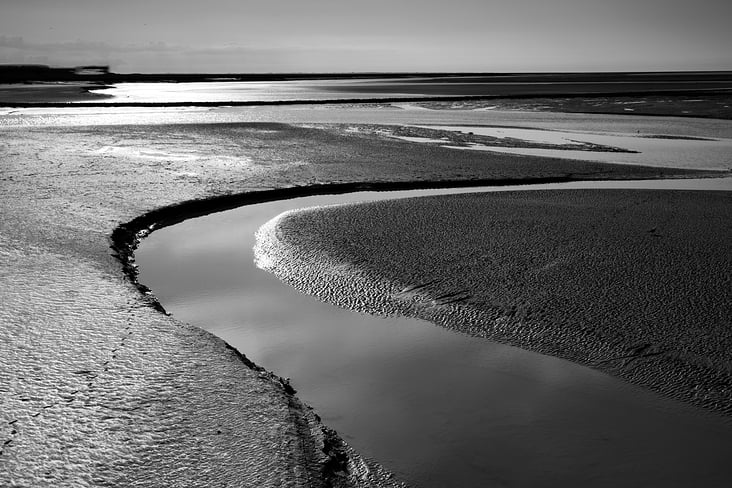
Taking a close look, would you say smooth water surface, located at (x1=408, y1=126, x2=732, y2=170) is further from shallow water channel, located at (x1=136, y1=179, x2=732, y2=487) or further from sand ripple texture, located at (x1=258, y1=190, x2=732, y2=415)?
shallow water channel, located at (x1=136, y1=179, x2=732, y2=487)

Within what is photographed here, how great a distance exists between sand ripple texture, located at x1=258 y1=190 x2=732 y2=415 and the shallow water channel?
21 cm

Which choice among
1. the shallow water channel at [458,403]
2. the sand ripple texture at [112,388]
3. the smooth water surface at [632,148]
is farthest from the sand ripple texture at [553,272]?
the smooth water surface at [632,148]

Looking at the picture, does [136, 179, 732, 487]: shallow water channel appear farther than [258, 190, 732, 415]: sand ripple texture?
No

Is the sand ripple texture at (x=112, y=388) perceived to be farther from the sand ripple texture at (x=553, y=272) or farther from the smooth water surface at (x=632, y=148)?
the smooth water surface at (x=632, y=148)

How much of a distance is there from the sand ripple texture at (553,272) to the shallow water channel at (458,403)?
205 mm

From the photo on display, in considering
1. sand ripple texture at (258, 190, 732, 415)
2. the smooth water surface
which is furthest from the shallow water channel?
the smooth water surface

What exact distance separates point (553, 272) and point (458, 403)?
88.6 inches

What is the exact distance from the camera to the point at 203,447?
2676 millimetres

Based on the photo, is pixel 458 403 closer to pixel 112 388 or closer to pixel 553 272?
pixel 112 388

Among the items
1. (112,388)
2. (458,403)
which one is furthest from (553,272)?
(112,388)

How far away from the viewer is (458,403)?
3305mm

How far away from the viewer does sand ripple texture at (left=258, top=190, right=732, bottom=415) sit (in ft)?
12.9

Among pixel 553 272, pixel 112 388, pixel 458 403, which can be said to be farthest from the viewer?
pixel 553 272

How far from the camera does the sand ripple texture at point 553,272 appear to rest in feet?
12.9
